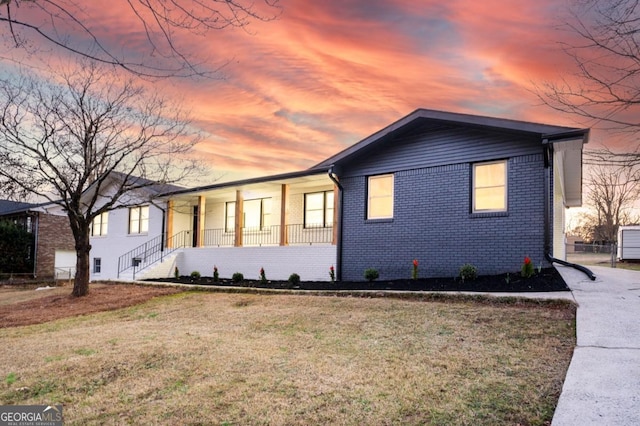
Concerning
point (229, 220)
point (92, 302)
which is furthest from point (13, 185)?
point (229, 220)

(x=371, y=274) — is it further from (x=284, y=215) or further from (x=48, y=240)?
(x=48, y=240)

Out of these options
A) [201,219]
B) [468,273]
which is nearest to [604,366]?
[468,273]

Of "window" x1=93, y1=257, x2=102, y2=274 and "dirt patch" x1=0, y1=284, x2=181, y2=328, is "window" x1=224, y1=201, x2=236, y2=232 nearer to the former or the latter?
"dirt patch" x1=0, y1=284, x2=181, y2=328

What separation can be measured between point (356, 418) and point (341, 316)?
183 inches

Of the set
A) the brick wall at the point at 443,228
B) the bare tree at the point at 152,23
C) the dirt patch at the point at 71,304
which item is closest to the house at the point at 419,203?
the brick wall at the point at 443,228

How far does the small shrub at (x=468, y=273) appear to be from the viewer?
482 inches

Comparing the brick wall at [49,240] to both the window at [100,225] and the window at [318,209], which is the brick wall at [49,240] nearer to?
the window at [100,225]

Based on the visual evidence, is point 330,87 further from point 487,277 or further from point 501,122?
point 487,277

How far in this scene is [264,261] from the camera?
59.9 feet

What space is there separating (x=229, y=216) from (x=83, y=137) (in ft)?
26.3

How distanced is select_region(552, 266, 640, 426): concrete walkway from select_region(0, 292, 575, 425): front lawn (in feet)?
0.63

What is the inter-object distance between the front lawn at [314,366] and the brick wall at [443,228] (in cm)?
328

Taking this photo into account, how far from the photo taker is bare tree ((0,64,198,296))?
15023 mm

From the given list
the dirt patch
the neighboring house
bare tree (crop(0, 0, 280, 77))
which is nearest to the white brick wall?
the dirt patch
